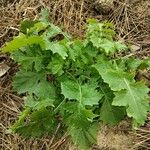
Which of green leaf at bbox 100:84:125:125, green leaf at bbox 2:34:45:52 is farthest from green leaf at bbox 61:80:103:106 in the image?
green leaf at bbox 2:34:45:52

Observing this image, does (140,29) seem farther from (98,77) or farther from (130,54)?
(98,77)

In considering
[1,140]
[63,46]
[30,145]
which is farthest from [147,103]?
[1,140]

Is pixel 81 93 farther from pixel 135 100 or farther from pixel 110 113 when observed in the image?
pixel 135 100

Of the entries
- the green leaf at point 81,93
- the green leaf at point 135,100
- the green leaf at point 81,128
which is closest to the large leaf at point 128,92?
the green leaf at point 135,100

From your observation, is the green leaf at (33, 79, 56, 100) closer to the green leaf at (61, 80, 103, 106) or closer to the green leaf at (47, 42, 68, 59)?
the green leaf at (61, 80, 103, 106)

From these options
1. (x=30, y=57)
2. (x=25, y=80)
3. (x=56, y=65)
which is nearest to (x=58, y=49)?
(x=56, y=65)

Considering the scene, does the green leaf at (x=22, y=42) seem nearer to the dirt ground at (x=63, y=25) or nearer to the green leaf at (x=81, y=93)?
the green leaf at (x=81, y=93)
